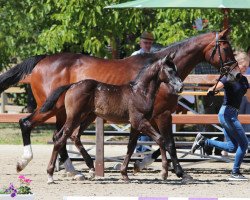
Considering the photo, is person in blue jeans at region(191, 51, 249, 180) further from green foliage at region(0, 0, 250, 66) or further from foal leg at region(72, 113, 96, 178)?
green foliage at region(0, 0, 250, 66)

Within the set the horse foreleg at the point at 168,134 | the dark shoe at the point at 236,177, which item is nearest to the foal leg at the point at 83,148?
the horse foreleg at the point at 168,134

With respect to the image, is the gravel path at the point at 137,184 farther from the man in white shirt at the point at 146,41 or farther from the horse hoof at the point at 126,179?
the man in white shirt at the point at 146,41

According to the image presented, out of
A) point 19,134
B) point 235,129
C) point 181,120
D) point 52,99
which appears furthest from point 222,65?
point 19,134

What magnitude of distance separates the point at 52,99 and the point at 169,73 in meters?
1.59

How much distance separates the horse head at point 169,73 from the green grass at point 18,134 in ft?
28.9

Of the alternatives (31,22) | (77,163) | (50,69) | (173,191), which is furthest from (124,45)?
(173,191)

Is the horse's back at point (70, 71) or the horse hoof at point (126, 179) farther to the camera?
the horse's back at point (70, 71)

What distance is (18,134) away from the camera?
2272 cm

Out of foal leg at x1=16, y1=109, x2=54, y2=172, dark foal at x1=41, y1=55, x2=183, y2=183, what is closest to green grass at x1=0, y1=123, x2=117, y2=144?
foal leg at x1=16, y1=109, x2=54, y2=172

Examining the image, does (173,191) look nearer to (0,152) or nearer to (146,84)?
(146,84)

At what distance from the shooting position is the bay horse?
12578 millimetres

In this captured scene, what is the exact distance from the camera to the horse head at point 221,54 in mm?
12617

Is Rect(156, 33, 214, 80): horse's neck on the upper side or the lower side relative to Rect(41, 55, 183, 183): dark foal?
upper

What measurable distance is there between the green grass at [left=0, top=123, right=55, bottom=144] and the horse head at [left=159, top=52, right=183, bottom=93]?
28.9 ft
